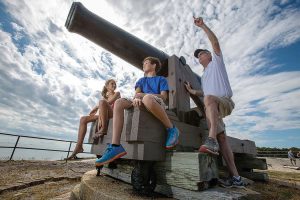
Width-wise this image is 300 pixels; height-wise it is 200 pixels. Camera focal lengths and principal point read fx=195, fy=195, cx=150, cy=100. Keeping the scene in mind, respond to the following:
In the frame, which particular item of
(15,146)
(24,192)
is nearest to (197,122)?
(24,192)

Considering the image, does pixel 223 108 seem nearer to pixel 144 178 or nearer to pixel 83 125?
pixel 144 178

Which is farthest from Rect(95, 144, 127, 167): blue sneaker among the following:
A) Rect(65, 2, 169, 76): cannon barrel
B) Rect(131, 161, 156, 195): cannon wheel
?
Rect(65, 2, 169, 76): cannon barrel

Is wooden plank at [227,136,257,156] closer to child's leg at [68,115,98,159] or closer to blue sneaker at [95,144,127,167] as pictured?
blue sneaker at [95,144,127,167]

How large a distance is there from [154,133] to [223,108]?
911mm

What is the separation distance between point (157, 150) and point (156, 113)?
1.22 feet

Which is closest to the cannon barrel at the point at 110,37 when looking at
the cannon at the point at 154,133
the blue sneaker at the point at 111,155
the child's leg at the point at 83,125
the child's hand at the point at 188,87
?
the cannon at the point at 154,133

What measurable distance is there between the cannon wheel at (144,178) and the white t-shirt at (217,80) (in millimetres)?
1168

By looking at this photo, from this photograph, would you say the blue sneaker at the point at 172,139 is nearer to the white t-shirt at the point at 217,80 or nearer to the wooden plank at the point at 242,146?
the white t-shirt at the point at 217,80

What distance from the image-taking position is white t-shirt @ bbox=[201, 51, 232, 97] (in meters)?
2.35

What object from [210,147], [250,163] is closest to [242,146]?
[250,163]

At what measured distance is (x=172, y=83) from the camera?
320cm

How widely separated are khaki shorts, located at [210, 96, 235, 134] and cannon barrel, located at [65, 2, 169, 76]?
1.61m

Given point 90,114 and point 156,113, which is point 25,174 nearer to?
point 90,114

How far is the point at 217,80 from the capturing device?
7.84ft
